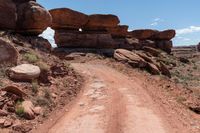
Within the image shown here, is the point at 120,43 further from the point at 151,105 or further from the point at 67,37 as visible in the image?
the point at 151,105

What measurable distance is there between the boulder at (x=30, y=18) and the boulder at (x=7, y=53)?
757cm

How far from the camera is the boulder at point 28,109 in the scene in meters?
12.8

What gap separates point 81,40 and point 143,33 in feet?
86.9

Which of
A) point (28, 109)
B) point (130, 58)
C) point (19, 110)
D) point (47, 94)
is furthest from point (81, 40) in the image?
point (19, 110)

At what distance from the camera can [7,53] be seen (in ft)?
54.7

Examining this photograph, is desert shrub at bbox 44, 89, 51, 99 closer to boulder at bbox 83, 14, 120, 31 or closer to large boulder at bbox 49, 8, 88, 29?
large boulder at bbox 49, 8, 88, 29

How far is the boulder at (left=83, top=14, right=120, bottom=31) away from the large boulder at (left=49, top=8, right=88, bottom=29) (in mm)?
669

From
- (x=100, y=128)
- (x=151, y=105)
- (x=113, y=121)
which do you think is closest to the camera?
(x=100, y=128)

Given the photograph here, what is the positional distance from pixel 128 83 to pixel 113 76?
2765 millimetres

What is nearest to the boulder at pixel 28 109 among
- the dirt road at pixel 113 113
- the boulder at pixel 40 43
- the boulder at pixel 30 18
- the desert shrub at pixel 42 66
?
the dirt road at pixel 113 113

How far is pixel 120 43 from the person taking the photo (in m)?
50.4

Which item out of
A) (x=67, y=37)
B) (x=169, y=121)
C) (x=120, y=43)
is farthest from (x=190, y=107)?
(x=120, y=43)

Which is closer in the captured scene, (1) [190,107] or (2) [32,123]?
(2) [32,123]

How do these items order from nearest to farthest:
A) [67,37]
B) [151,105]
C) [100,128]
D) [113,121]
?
[100,128]
[113,121]
[151,105]
[67,37]
